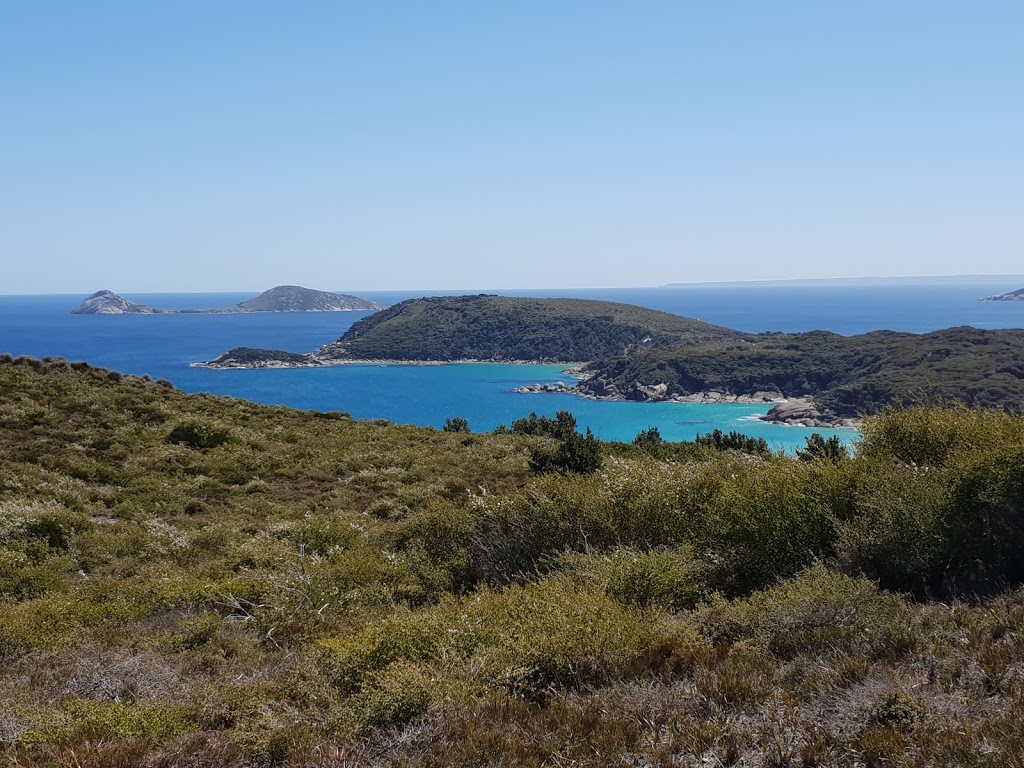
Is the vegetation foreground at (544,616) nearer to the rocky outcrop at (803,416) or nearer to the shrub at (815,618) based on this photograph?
the shrub at (815,618)

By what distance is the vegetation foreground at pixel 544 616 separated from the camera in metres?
5.65

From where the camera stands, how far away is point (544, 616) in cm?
764

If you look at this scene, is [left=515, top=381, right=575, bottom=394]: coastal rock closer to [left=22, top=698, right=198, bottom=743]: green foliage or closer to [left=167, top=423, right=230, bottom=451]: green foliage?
[left=167, top=423, right=230, bottom=451]: green foliage

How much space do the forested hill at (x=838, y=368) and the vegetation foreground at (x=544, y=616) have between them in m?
106

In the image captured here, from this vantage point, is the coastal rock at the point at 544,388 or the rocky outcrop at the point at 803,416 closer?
the rocky outcrop at the point at 803,416

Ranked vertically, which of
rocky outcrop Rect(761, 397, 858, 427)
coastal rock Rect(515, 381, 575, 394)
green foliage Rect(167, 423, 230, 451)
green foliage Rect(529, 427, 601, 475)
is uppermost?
green foliage Rect(167, 423, 230, 451)

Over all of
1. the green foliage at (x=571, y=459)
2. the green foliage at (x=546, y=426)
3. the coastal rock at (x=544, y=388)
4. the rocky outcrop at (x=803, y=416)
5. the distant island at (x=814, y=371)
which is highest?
the green foliage at (x=571, y=459)

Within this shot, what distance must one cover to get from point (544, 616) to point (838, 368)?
494 ft

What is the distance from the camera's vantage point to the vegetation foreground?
565 cm

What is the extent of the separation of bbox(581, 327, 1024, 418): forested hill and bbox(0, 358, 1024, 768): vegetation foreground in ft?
348

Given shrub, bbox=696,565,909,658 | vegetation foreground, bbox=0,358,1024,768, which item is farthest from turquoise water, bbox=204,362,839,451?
shrub, bbox=696,565,909,658

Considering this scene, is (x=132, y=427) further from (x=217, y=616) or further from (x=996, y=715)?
(x=996, y=715)

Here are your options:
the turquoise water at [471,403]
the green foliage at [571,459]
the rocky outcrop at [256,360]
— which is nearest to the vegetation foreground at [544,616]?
the green foliage at [571,459]

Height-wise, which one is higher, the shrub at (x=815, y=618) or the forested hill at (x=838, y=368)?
the shrub at (x=815, y=618)
